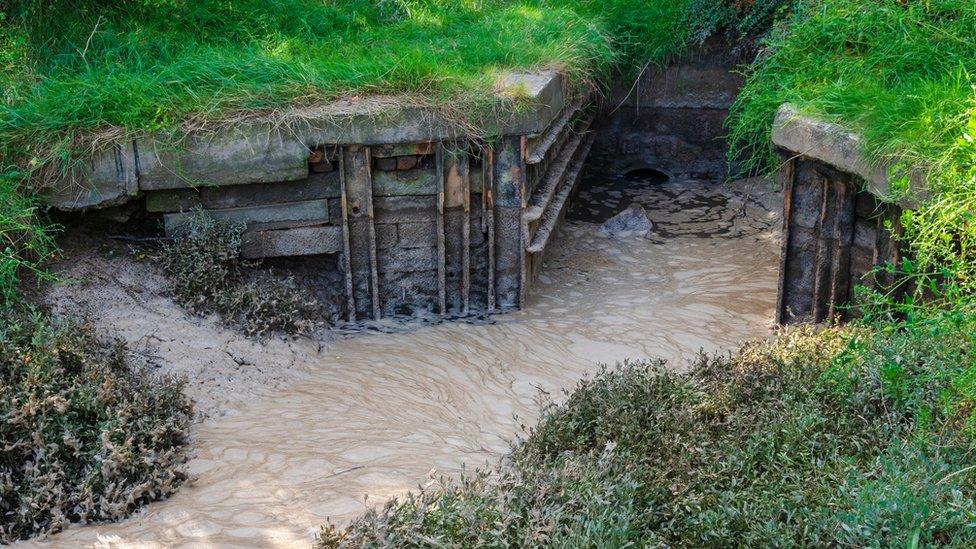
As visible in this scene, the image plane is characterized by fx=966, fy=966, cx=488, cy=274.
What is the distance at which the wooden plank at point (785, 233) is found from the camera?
6895mm

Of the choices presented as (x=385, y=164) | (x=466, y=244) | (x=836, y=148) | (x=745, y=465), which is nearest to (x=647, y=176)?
(x=466, y=244)

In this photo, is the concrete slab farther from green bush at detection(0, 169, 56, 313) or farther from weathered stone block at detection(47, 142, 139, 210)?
green bush at detection(0, 169, 56, 313)

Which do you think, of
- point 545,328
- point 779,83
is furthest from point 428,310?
point 779,83

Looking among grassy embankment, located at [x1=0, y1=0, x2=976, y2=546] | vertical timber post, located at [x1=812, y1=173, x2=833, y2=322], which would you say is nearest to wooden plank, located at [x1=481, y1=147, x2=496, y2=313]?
grassy embankment, located at [x1=0, y1=0, x2=976, y2=546]

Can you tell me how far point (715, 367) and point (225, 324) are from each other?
11.0 ft

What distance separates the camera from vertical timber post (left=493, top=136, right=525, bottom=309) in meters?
7.49

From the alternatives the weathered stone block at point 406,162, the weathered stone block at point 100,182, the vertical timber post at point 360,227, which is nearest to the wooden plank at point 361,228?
the vertical timber post at point 360,227

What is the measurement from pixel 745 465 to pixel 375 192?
3858mm

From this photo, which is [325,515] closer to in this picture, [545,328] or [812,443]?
[812,443]

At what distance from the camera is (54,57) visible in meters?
7.80

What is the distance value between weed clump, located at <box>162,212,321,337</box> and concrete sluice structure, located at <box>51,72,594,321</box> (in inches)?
5.9

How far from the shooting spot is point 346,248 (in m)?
7.42

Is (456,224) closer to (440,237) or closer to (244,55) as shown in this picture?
(440,237)

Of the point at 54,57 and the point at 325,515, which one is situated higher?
the point at 54,57
